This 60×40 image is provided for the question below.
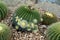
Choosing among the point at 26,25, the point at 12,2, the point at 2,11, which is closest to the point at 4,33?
the point at 26,25

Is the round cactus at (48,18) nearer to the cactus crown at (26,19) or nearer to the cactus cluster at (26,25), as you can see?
the cactus crown at (26,19)

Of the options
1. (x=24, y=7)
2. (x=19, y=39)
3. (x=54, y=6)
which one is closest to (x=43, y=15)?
(x=24, y=7)

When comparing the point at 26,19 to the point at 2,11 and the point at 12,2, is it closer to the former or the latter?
the point at 2,11

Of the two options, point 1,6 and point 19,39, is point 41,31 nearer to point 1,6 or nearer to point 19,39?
point 19,39

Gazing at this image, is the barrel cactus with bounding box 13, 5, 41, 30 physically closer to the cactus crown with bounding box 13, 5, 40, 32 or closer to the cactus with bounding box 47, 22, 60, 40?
the cactus crown with bounding box 13, 5, 40, 32

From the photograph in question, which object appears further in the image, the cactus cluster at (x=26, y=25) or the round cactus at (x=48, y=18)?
the round cactus at (x=48, y=18)

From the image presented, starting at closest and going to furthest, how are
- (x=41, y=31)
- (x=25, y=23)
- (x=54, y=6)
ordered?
1. (x=25, y=23)
2. (x=41, y=31)
3. (x=54, y=6)

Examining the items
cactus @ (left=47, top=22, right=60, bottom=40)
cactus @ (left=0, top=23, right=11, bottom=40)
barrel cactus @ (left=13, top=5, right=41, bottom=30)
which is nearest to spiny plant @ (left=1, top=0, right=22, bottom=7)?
barrel cactus @ (left=13, top=5, right=41, bottom=30)

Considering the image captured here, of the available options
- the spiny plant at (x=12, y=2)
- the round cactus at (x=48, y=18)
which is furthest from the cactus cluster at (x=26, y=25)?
the spiny plant at (x=12, y=2)
